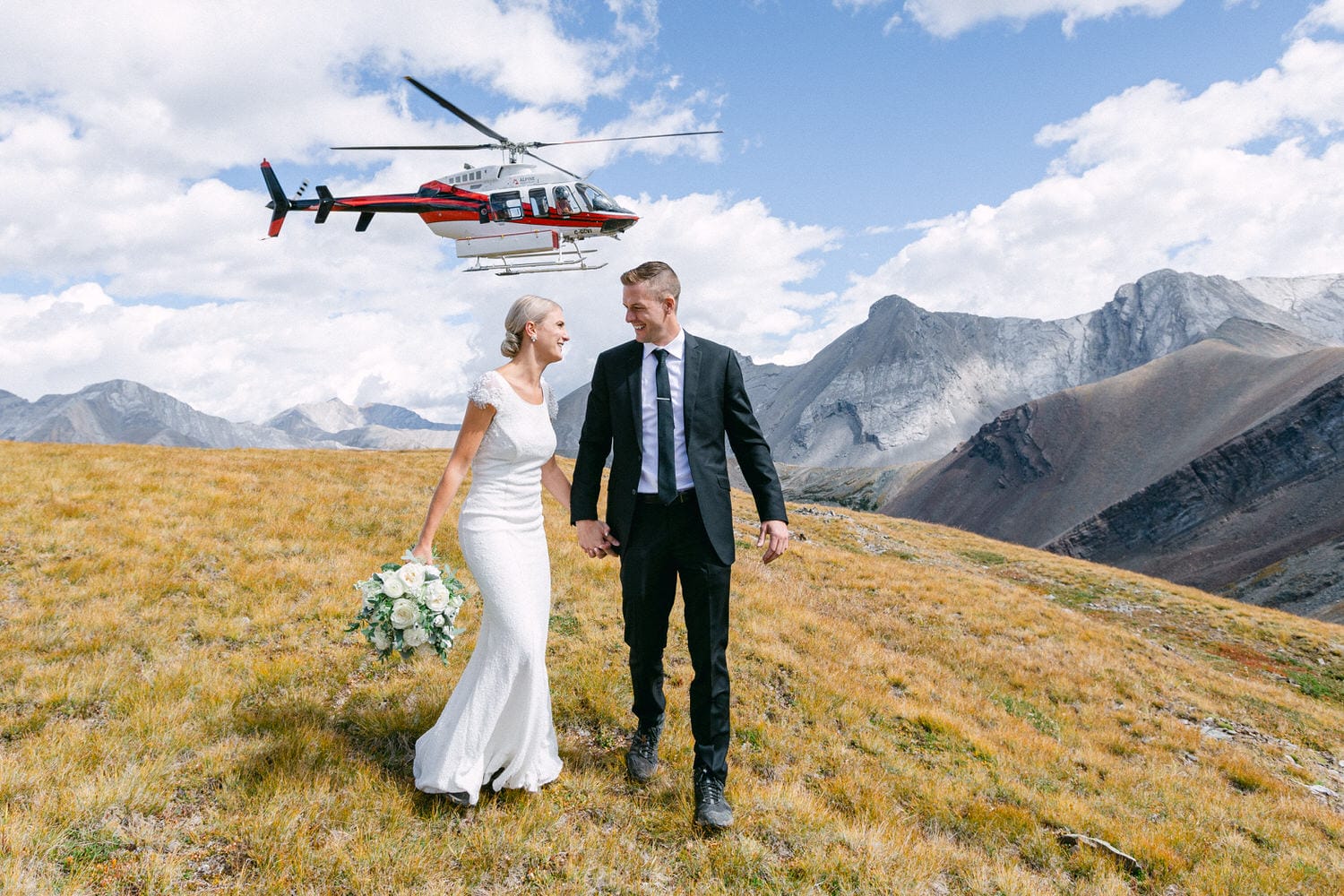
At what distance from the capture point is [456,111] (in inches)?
979

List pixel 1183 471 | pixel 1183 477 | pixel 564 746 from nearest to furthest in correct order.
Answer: pixel 564 746 → pixel 1183 477 → pixel 1183 471

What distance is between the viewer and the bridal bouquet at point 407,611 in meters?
4.72

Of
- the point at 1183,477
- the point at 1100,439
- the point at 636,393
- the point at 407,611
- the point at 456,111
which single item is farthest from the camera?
the point at 1100,439

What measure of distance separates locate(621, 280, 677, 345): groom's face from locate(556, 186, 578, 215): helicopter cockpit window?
2344 centimetres

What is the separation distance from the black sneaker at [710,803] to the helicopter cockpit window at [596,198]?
25.5 m

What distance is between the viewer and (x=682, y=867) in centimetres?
447

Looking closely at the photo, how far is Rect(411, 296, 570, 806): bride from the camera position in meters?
4.58

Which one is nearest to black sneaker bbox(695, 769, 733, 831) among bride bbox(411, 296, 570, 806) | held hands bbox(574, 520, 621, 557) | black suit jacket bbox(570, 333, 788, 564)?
bride bbox(411, 296, 570, 806)

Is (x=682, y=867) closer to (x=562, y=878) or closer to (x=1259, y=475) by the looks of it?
(x=562, y=878)

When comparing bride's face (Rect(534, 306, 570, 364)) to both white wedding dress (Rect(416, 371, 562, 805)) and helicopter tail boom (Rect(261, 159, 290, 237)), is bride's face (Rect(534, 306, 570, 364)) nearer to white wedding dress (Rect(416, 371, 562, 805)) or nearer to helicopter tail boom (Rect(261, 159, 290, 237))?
white wedding dress (Rect(416, 371, 562, 805))

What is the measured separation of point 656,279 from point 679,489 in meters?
1.60

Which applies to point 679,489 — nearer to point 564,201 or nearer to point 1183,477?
point 564,201

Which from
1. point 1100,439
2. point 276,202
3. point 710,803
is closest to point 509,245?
point 276,202

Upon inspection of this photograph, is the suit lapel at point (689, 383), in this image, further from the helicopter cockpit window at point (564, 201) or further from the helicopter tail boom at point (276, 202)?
the helicopter tail boom at point (276, 202)
